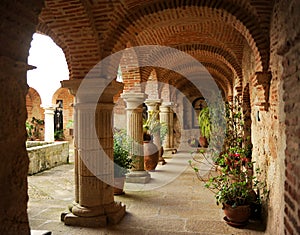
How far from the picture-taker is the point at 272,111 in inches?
148

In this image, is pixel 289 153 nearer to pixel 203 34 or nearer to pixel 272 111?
pixel 272 111

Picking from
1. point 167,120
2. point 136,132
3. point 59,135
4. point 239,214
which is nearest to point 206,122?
point 167,120

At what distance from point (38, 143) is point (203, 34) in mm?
7212

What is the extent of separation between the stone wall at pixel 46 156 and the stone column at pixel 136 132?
3147 millimetres

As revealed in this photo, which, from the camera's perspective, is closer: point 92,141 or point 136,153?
point 92,141

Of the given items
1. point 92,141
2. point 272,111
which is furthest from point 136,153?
point 272,111

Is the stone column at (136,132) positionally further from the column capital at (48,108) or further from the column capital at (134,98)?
the column capital at (48,108)

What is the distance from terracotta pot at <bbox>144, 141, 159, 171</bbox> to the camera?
8.10 meters

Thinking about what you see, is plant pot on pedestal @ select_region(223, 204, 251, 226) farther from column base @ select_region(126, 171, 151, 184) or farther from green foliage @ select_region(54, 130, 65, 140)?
green foliage @ select_region(54, 130, 65, 140)

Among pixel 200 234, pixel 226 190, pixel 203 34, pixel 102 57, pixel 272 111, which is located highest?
pixel 203 34

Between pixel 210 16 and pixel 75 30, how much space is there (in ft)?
7.25

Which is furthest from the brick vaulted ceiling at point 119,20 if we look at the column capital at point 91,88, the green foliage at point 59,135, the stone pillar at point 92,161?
the green foliage at point 59,135

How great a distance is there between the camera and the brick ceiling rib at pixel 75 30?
155 inches

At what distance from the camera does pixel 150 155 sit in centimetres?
817
